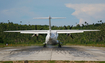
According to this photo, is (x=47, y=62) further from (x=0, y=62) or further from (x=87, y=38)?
(x=87, y=38)

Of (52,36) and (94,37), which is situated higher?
(52,36)

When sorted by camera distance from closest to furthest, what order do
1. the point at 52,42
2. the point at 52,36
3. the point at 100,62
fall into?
the point at 100,62
the point at 52,36
the point at 52,42

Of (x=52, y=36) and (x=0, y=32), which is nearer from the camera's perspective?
(x=52, y=36)

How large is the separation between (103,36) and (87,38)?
31.7 feet

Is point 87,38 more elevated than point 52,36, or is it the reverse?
point 52,36

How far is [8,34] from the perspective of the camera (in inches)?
4075

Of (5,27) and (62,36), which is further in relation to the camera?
(5,27)

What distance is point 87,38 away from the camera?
9550cm

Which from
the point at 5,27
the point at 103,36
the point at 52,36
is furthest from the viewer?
the point at 5,27

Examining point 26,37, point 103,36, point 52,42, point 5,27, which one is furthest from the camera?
point 5,27

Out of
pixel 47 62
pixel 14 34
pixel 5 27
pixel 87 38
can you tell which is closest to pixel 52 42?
pixel 47 62

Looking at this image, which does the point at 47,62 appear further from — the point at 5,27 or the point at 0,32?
the point at 5,27

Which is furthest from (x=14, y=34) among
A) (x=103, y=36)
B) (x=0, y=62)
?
(x=0, y=62)

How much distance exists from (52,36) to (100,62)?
18.9 meters
